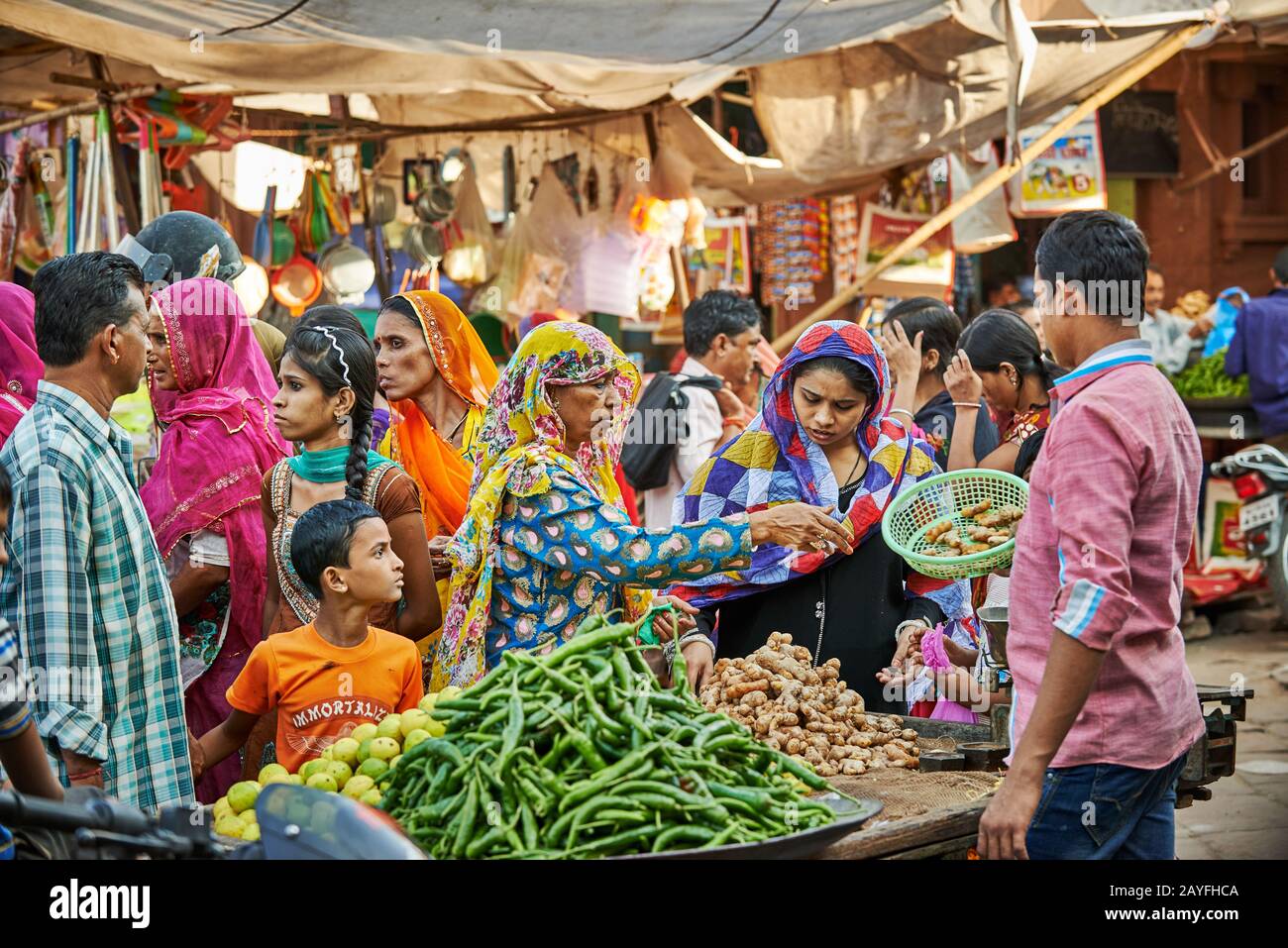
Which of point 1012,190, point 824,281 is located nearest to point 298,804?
point 1012,190

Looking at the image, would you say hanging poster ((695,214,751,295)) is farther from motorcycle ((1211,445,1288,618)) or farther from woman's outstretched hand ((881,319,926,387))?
woman's outstretched hand ((881,319,926,387))

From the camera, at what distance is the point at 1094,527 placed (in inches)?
97.7

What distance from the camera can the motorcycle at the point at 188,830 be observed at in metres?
1.99

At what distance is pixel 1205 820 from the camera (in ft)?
19.3

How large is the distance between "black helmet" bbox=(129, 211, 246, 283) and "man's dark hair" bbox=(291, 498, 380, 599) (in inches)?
64.1

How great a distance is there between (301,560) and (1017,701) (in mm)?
1630

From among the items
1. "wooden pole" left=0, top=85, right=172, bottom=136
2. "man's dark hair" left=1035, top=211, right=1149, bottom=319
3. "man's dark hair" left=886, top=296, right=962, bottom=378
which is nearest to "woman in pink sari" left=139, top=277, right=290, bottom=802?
"man's dark hair" left=1035, top=211, right=1149, bottom=319

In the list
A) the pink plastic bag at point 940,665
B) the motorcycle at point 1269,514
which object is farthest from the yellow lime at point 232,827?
the motorcycle at point 1269,514

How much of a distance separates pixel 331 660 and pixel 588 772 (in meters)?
0.96

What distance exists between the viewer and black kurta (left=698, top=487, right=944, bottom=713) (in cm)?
385

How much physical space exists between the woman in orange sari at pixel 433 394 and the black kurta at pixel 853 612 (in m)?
0.96

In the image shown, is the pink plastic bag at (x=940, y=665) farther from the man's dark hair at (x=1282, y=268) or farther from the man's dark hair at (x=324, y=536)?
the man's dark hair at (x=1282, y=268)

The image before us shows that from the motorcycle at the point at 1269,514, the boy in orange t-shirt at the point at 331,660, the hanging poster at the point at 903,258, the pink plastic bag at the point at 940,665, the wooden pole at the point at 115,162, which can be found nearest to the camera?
the boy in orange t-shirt at the point at 331,660
